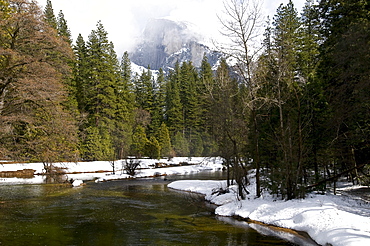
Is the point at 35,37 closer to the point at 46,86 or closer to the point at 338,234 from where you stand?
the point at 46,86

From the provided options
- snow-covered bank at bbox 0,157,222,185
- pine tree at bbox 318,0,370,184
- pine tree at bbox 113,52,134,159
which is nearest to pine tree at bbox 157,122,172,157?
snow-covered bank at bbox 0,157,222,185

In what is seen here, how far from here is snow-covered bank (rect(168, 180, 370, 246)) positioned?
315 inches

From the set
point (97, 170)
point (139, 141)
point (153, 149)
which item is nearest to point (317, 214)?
point (97, 170)

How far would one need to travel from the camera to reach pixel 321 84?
46.9ft

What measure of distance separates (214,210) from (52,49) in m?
10.1

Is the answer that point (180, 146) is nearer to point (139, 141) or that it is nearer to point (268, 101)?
point (139, 141)

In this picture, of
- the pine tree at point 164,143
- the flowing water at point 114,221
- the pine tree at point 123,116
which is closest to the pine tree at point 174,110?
the pine tree at point 123,116

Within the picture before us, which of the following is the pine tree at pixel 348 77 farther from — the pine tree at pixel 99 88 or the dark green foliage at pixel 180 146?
the dark green foliage at pixel 180 146

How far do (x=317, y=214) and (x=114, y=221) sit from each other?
7.26 m

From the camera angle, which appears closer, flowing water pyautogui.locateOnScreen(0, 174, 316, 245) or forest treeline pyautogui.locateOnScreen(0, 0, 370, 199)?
flowing water pyautogui.locateOnScreen(0, 174, 316, 245)

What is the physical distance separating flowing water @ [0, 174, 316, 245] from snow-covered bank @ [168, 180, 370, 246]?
1000 mm

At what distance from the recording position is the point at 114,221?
11.0 meters

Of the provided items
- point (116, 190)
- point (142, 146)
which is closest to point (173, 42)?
point (142, 146)

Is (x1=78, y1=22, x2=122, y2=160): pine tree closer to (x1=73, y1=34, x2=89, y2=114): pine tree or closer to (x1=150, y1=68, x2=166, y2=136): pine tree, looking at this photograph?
(x1=73, y1=34, x2=89, y2=114): pine tree
